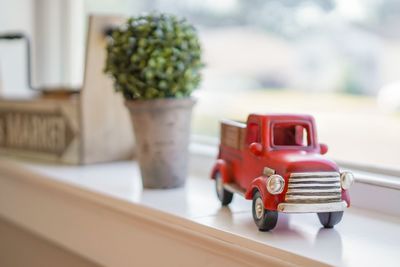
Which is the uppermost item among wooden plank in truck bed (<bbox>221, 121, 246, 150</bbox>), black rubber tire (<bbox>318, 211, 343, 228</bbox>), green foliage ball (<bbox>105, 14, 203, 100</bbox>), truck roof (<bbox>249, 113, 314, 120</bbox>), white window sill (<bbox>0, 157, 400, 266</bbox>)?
green foliage ball (<bbox>105, 14, 203, 100</bbox>)

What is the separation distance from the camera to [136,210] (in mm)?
856

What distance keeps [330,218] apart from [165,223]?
230 millimetres

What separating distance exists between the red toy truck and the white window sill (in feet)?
0.12

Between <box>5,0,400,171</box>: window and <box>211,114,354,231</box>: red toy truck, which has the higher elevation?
<box>5,0,400,171</box>: window

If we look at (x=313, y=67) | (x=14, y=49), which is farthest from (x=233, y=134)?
(x=14, y=49)

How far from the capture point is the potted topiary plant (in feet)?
3.09

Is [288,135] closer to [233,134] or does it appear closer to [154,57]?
[233,134]

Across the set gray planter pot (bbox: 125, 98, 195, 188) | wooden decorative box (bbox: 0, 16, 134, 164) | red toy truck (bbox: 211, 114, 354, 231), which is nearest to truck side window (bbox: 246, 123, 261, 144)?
red toy truck (bbox: 211, 114, 354, 231)

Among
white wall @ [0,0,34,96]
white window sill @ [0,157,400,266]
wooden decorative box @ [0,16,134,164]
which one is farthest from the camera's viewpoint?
white wall @ [0,0,34,96]

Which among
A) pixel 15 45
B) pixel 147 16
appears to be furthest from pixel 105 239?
pixel 15 45

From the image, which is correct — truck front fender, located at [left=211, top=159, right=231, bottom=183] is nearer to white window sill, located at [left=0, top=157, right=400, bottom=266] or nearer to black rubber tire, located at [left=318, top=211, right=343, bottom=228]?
white window sill, located at [left=0, top=157, right=400, bottom=266]

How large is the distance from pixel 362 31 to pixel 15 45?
983 mm

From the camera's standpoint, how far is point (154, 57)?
3.06 feet

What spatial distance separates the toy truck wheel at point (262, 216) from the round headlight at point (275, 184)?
0.03 metres
